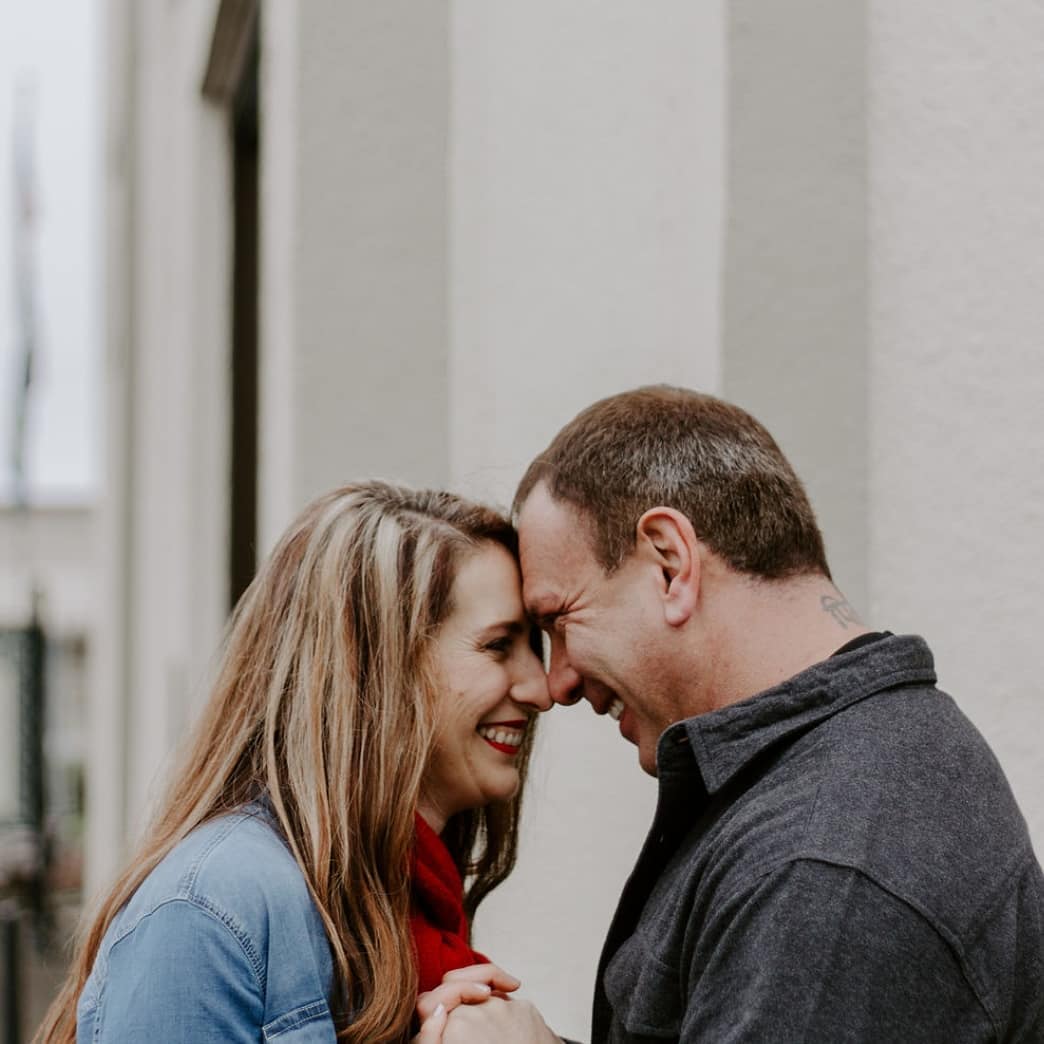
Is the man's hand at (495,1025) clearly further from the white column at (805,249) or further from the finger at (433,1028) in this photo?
the white column at (805,249)

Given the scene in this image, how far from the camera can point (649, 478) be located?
6.59ft

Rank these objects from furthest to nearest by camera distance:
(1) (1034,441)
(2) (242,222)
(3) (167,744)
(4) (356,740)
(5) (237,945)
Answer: (3) (167,744), (2) (242,222), (1) (1034,441), (4) (356,740), (5) (237,945)

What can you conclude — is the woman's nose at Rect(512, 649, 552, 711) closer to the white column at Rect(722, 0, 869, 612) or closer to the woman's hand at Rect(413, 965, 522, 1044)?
the woman's hand at Rect(413, 965, 522, 1044)

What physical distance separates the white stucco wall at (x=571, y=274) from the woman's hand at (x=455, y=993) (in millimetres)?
640

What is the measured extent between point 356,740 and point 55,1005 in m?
0.65

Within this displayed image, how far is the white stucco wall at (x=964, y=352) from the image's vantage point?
8.27 feet

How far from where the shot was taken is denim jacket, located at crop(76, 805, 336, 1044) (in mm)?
1832

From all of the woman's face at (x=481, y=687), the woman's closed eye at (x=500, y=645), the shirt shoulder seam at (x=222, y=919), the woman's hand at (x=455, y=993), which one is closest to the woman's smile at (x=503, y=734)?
the woman's face at (x=481, y=687)

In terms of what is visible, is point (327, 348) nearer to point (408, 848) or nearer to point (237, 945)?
point (408, 848)

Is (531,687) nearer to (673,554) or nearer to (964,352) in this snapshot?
(673,554)

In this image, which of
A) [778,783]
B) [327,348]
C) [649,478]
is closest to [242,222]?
[327,348]

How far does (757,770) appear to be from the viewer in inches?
72.4

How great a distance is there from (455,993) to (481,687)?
1.48 feet

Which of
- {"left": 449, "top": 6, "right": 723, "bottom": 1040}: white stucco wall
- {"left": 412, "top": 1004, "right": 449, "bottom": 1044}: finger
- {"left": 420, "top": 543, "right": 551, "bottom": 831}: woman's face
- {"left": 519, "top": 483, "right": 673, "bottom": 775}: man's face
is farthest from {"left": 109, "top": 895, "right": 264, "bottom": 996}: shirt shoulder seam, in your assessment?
{"left": 449, "top": 6, "right": 723, "bottom": 1040}: white stucco wall
